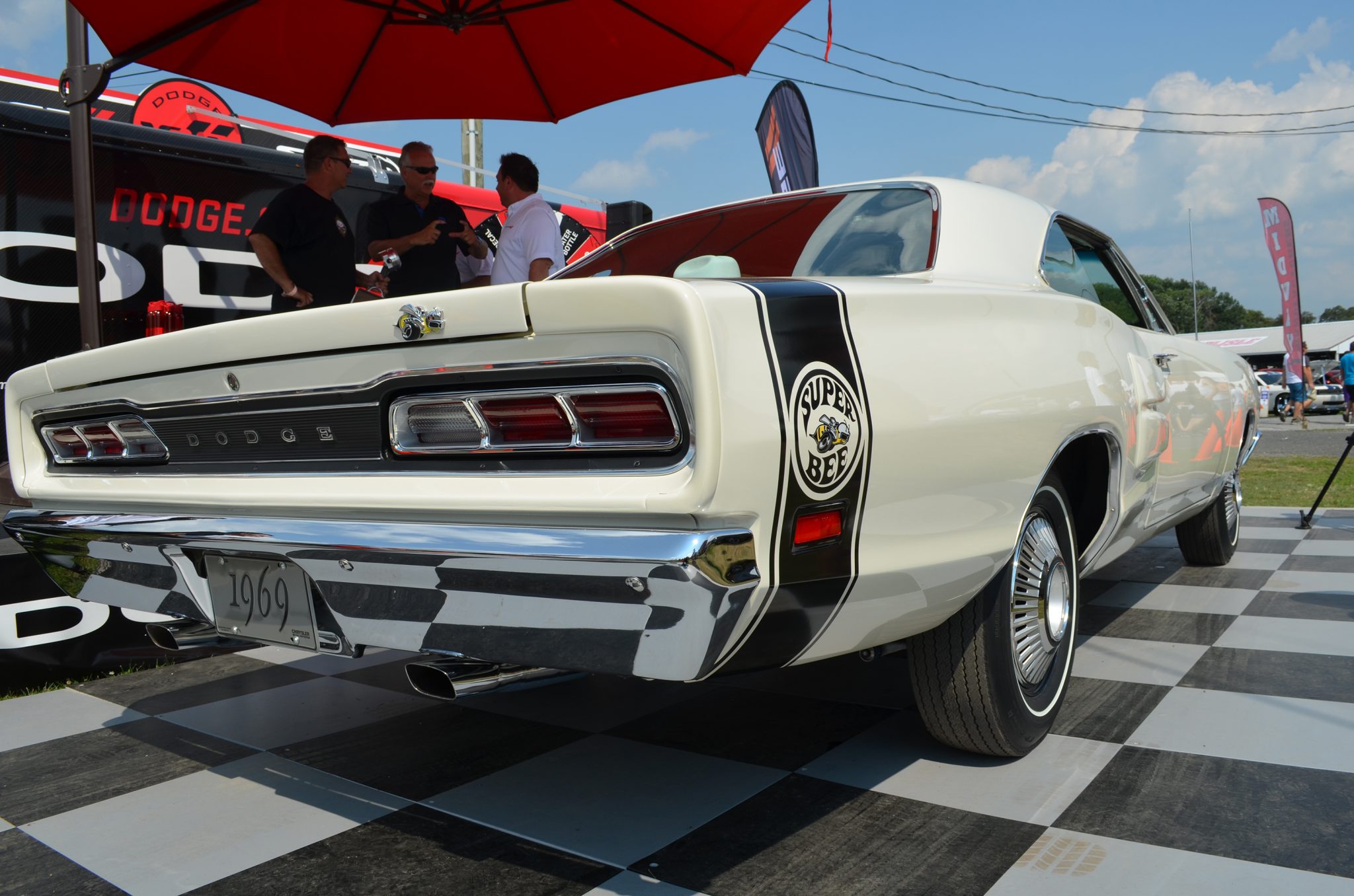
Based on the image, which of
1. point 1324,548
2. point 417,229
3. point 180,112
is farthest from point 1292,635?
point 180,112

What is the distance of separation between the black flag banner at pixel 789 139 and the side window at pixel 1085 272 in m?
4.91

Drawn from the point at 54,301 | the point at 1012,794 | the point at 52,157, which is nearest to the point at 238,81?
the point at 52,157

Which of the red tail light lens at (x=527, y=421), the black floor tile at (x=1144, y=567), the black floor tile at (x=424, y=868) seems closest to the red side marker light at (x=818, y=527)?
the red tail light lens at (x=527, y=421)

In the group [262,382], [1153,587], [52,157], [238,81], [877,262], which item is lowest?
[1153,587]

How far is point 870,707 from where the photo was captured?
280cm

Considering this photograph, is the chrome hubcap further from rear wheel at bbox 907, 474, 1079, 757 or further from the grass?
the grass

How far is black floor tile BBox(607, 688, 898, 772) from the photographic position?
8.16ft

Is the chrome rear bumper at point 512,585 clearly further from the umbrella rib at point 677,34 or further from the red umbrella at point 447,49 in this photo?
the umbrella rib at point 677,34

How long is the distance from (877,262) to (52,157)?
9.75ft

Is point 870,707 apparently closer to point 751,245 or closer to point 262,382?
point 751,245

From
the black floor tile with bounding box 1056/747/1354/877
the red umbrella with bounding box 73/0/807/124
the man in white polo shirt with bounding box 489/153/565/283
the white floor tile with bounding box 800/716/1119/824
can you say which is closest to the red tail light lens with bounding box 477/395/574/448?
the white floor tile with bounding box 800/716/1119/824

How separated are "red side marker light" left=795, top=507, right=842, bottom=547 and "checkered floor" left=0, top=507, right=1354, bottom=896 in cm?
66

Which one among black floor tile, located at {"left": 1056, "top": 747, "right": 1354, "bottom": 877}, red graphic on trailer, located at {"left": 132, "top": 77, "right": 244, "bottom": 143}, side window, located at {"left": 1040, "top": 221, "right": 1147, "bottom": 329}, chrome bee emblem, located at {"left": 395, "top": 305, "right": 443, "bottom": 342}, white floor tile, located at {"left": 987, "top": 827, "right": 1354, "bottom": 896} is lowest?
black floor tile, located at {"left": 1056, "top": 747, "right": 1354, "bottom": 877}

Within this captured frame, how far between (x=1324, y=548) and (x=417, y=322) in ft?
17.5
